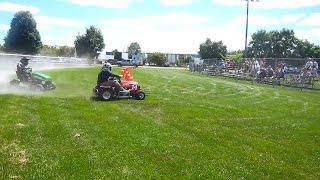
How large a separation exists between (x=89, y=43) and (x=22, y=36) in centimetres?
2569

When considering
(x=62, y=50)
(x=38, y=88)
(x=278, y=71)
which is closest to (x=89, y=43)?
(x=62, y=50)

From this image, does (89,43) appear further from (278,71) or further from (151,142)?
(151,142)

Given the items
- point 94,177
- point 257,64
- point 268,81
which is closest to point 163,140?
point 94,177

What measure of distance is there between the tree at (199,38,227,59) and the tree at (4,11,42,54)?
3894cm

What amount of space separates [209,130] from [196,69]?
→ 164ft

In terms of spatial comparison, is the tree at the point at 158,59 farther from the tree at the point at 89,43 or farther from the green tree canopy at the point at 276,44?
the green tree canopy at the point at 276,44

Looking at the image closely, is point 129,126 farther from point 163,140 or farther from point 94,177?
point 94,177

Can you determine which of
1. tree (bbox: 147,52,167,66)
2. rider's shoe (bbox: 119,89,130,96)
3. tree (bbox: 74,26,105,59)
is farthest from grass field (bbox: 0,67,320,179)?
tree (bbox: 147,52,167,66)

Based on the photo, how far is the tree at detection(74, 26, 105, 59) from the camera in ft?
324

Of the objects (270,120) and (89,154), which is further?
(270,120)

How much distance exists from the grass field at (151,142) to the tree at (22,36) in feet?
207

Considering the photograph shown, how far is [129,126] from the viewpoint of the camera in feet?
36.4

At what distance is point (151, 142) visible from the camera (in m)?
9.34

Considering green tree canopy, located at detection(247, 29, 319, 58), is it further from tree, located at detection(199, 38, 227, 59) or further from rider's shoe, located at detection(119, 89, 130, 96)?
rider's shoe, located at detection(119, 89, 130, 96)
